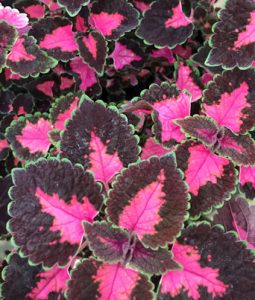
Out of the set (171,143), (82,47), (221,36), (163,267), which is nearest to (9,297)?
(163,267)

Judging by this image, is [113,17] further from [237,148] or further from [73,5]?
[237,148]

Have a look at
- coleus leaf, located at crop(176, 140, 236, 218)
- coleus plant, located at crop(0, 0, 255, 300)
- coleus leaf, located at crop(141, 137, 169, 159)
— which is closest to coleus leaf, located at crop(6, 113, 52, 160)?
coleus plant, located at crop(0, 0, 255, 300)

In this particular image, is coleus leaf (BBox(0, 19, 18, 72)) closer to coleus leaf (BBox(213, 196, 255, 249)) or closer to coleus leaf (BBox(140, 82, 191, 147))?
coleus leaf (BBox(140, 82, 191, 147))

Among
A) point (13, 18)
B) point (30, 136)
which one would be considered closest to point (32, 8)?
→ point (13, 18)

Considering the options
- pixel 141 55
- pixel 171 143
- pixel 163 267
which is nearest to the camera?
pixel 163 267

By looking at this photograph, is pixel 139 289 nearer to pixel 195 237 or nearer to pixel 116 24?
pixel 195 237

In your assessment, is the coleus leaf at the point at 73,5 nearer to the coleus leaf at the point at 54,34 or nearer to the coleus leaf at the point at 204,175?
the coleus leaf at the point at 54,34
